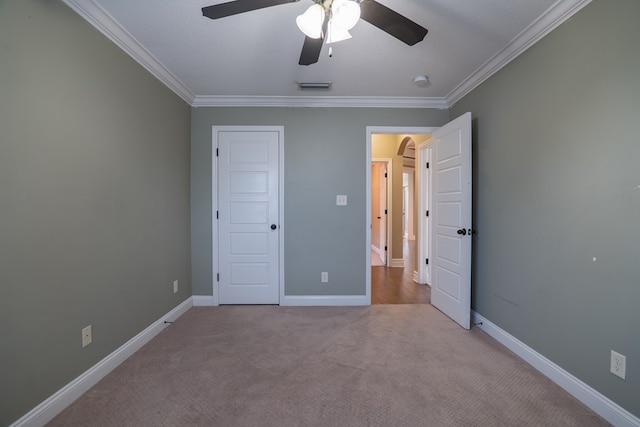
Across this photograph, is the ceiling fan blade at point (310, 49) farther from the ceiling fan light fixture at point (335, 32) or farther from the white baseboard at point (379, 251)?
the white baseboard at point (379, 251)

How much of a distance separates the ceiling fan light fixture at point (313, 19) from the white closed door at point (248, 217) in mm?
1834

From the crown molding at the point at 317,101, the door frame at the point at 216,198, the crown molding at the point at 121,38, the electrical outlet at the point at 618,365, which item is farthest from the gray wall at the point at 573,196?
the crown molding at the point at 121,38

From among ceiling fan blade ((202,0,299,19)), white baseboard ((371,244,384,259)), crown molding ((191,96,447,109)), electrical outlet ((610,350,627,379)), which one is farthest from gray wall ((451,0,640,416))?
white baseboard ((371,244,384,259))

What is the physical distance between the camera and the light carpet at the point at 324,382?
150cm

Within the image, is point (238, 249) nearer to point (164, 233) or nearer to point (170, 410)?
point (164, 233)

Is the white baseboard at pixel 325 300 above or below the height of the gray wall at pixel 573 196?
below

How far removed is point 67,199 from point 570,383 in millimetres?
3371

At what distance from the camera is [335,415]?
1512 mm

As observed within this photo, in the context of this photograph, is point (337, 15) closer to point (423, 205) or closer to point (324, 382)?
point (324, 382)

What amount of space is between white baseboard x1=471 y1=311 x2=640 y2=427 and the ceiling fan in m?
2.33

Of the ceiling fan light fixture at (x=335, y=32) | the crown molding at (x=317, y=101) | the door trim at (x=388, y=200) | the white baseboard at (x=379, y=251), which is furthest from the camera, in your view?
the white baseboard at (x=379, y=251)

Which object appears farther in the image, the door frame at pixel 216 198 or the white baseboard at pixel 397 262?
the white baseboard at pixel 397 262

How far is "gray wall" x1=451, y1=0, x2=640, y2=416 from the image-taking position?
1.42 metres

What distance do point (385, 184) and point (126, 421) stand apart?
518 cm
